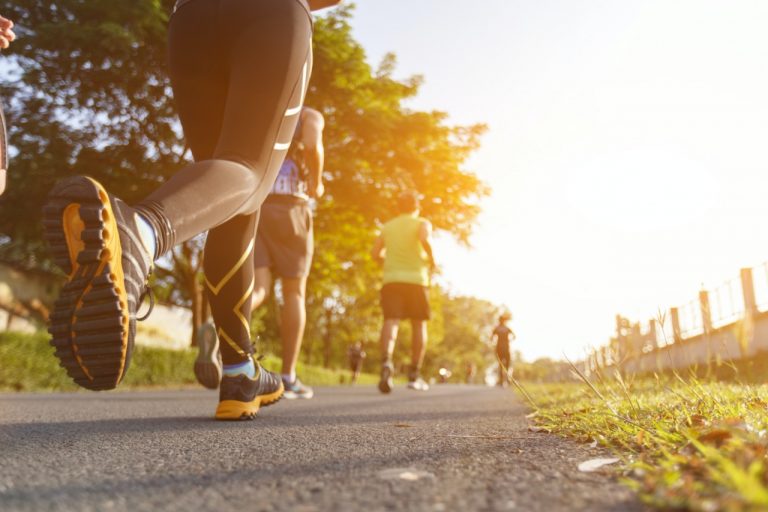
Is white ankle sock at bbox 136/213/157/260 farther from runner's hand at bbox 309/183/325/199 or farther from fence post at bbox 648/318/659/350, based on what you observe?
runner's hand at bbox 309/183/325/199

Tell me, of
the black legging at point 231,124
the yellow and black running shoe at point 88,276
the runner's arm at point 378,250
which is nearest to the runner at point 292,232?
the black legging at point 231,124

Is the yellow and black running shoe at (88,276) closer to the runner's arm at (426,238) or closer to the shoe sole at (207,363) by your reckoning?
the shoe sole at (207,363)

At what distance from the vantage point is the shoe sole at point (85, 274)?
1.43 m

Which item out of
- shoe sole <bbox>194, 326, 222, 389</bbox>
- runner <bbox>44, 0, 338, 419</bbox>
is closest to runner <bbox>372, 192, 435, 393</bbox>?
shoe sole <bbox>194, 326, 222, 389</bbox>

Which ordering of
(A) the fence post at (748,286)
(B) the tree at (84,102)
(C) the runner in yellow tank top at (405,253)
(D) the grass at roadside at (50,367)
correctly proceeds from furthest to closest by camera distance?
(A) the fence post at (748,286)
(B) the tree at (84,102)
(D) the grass at roadside at (50,367)
(C) the runner in yellow tank top at (405,253)

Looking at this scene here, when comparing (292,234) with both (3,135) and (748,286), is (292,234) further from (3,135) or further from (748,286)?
(748,286)

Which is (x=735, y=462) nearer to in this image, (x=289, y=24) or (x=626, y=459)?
(x=626, y=459)

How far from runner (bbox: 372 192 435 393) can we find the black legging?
15.5ft

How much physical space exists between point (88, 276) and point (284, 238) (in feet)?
10.5

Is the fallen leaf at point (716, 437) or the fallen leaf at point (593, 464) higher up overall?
the fallen leaf at point (716, 437)

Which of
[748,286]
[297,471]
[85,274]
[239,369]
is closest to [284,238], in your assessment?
[239,369]

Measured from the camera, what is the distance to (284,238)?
4.64 meters

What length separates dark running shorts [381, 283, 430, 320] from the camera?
7273 millimetres

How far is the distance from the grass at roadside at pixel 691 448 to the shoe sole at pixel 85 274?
3.81 feet
